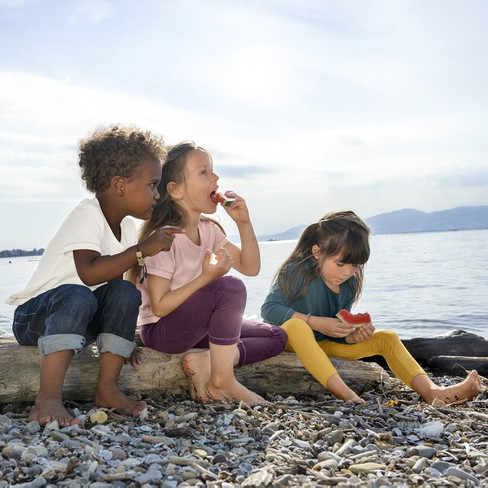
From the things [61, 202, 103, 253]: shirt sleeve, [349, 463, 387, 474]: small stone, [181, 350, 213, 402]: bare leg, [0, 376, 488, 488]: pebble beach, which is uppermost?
[61, 202, 103, 253]: shirt sleeve

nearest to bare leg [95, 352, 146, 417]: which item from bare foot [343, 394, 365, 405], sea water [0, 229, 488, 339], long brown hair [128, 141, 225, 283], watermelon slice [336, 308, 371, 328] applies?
long brown hair [128, 141, 225, 283]

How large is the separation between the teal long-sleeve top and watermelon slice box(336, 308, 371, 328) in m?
0.21

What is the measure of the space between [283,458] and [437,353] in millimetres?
4274

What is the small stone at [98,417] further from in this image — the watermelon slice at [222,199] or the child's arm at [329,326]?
the child's arm at [329,326]

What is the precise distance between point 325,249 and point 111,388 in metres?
2.32

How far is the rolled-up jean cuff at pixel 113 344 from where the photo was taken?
4.41m

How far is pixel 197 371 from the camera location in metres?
4.81

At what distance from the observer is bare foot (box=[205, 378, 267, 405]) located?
468cm

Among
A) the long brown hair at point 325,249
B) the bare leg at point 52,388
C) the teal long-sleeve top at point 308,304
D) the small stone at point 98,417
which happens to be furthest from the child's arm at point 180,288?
the long brown hair at point 325,249

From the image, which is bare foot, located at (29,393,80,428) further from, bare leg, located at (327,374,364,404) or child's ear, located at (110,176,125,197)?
bare leg, located at (327,374,364,404)

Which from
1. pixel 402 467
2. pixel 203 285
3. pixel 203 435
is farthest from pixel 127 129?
pixel 402 467

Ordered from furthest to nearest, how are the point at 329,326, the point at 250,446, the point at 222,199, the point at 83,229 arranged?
the point at 329,326, the point at 222,199, the point at 83,229, the point at 250,446

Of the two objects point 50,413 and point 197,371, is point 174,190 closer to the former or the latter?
point 197,371

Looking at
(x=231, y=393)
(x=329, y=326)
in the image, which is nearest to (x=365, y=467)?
(x=231, y=393)
